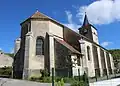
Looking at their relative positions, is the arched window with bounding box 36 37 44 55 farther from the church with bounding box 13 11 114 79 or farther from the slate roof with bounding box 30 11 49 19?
the slate roof with bounding box 30 11 49 19

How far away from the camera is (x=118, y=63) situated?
41.9 m

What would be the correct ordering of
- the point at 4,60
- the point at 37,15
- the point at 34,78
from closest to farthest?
the point at 34,78 → the point at 37,15 → the point at 4,60

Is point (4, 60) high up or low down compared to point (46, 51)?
down

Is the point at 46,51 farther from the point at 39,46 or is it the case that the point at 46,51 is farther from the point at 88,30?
the point at 88,30

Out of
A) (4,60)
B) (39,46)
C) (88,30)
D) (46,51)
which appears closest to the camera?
(46,51)

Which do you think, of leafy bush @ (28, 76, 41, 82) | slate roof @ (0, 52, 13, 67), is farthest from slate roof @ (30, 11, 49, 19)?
slate roof @ (0, 52, 13, 67)

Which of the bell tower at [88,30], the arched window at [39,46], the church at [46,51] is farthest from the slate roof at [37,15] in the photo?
the bell tower at [88,30]

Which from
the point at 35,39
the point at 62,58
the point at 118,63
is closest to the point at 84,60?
the point at 62,58

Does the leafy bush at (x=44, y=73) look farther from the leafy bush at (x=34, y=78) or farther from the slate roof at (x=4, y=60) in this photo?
the slate roof at (x=4, y=60)

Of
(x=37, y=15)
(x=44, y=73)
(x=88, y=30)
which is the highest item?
(x=88, y=30)

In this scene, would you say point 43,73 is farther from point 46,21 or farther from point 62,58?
point 46,21

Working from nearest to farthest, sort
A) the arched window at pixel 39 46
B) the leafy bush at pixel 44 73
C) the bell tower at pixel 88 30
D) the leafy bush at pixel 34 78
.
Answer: the leafy bush at pixel 34 78, the leafy bush at pixel 44 73, the arched window at pixel 39 46, the bell tower at pixel 88 30

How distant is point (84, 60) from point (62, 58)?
4.00 metres

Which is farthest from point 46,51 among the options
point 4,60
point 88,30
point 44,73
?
point 4,60
